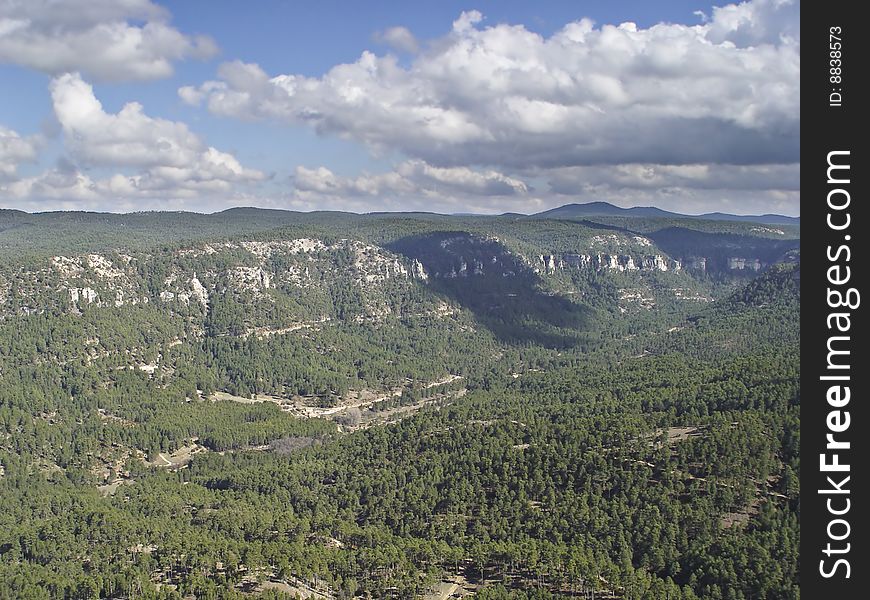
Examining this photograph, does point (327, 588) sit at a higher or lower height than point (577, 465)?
lower

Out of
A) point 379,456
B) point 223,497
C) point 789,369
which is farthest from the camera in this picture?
point 789,369

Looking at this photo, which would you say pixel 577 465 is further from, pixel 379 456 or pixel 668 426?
pixel 379 456

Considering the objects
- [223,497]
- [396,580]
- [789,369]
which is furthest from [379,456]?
[789,369]

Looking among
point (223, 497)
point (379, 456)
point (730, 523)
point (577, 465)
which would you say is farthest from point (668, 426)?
point (223, 497)

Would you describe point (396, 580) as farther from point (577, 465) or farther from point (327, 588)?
point (577, 465)
